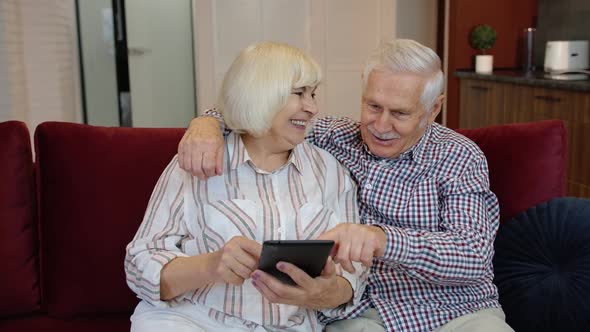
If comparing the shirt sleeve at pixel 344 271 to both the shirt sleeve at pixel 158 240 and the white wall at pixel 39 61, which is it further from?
the white wall at pixel 39 61

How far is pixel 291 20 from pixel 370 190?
13.0 feet

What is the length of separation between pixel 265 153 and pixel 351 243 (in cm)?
36

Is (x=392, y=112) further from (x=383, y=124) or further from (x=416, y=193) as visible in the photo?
(x=416, y=193)

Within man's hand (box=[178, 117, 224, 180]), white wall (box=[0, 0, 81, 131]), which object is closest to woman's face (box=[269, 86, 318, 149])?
man's hand (box=[178, 117, 224, 180])

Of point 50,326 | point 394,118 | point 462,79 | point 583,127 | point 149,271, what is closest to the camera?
point 149,271

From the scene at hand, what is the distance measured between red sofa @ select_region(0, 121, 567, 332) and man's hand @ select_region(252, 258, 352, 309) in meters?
0.61

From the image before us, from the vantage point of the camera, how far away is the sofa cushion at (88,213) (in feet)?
5.73

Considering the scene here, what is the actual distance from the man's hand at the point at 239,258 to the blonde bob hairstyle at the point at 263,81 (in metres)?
0.32

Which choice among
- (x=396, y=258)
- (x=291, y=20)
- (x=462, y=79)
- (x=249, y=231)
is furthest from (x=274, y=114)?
(x=291, y=20)

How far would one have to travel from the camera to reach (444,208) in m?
1.54

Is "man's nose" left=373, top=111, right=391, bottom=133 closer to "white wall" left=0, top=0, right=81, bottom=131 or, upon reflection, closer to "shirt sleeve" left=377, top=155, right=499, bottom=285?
"shirt sleeve" left=377, top=155, right=499, bottom=285

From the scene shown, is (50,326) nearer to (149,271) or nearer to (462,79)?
(149,271)

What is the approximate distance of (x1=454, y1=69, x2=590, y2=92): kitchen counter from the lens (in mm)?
3225

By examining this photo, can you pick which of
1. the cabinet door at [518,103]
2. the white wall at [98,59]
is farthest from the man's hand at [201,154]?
the white wall at [98,59]
